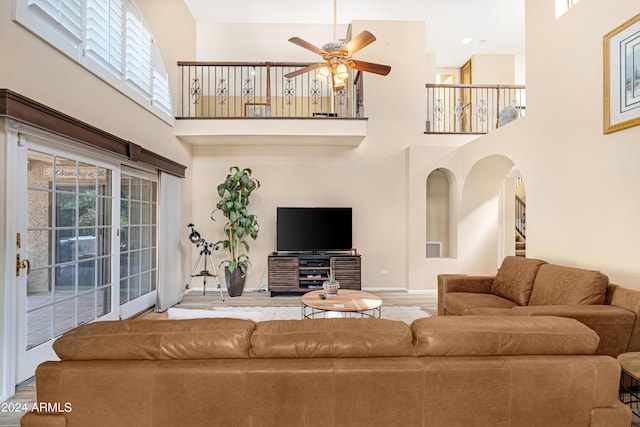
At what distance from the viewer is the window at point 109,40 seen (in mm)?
2631

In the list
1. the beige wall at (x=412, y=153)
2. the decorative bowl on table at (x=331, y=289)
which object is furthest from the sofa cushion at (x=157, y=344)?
the decorative bowl on table at (x=331, y=289)

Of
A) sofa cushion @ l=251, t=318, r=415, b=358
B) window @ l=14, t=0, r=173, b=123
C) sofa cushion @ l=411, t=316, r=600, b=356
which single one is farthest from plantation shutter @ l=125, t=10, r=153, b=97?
sofa cushion @ l=411, t=316, r=600, b=356

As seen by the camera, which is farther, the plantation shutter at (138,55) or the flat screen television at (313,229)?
the flat screen television at (313,229)

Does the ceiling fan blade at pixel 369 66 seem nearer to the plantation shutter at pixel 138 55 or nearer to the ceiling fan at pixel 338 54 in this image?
the ceiling fan at pixel 338 54

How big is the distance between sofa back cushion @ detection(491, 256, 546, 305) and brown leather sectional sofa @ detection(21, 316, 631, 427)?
78.0 inches

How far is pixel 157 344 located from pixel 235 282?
4281 millimetres

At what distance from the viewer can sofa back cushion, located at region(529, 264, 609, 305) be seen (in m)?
2.56

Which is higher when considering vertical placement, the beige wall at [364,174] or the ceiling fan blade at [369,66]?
the ceiling fan blade at [369,66]

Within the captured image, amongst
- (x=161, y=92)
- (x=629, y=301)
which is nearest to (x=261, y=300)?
(x=161, y=92)

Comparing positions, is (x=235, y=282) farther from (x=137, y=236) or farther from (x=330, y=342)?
(x=330, y=342)

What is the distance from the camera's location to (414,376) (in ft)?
4.30

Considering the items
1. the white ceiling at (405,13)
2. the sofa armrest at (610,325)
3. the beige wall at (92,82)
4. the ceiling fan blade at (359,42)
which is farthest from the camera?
the white ceiling at (405,13)

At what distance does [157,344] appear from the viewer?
136cm

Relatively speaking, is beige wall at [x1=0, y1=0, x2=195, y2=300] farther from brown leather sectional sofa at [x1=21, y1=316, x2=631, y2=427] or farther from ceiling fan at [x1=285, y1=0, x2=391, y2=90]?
brown leather sectional sofa at [x1=21, y1=316, x2=631, y2=427]
